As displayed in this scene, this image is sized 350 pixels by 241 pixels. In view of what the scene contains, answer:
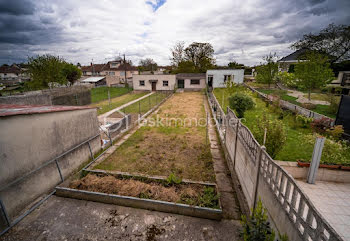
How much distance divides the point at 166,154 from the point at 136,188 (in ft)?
9.01

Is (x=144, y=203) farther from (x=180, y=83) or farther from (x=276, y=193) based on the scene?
(x=180, y=83)

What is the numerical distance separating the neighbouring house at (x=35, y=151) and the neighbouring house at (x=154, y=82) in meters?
24.9

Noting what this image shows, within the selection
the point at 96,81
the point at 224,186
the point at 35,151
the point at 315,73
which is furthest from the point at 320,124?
the point at 96,81

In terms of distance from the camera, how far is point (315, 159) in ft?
15.2

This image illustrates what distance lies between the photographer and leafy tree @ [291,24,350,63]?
3041cm

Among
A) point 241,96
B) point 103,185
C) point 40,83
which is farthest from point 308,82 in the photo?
point 40,83

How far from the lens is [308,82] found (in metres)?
17.2

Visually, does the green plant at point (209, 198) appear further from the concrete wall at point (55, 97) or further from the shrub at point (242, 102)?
the concrete wall at point (55, 97)

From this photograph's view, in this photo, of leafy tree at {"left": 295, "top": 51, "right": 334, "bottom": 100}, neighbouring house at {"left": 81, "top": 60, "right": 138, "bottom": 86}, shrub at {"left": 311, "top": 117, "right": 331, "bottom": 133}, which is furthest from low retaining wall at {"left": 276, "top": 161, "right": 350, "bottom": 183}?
neighbouring house at {"left": 81, "top": 60, "right": 138, "bottom": 86}

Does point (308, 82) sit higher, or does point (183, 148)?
point (308, 82)

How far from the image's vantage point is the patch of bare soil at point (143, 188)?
4.43 m

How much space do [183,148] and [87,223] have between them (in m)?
4.88

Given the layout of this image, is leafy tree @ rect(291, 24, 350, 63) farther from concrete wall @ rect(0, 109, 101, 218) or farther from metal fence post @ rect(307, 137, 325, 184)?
concrete wall @ rect(0, 109, 101, 218)

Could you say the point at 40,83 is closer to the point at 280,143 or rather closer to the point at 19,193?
the point at 19,193
